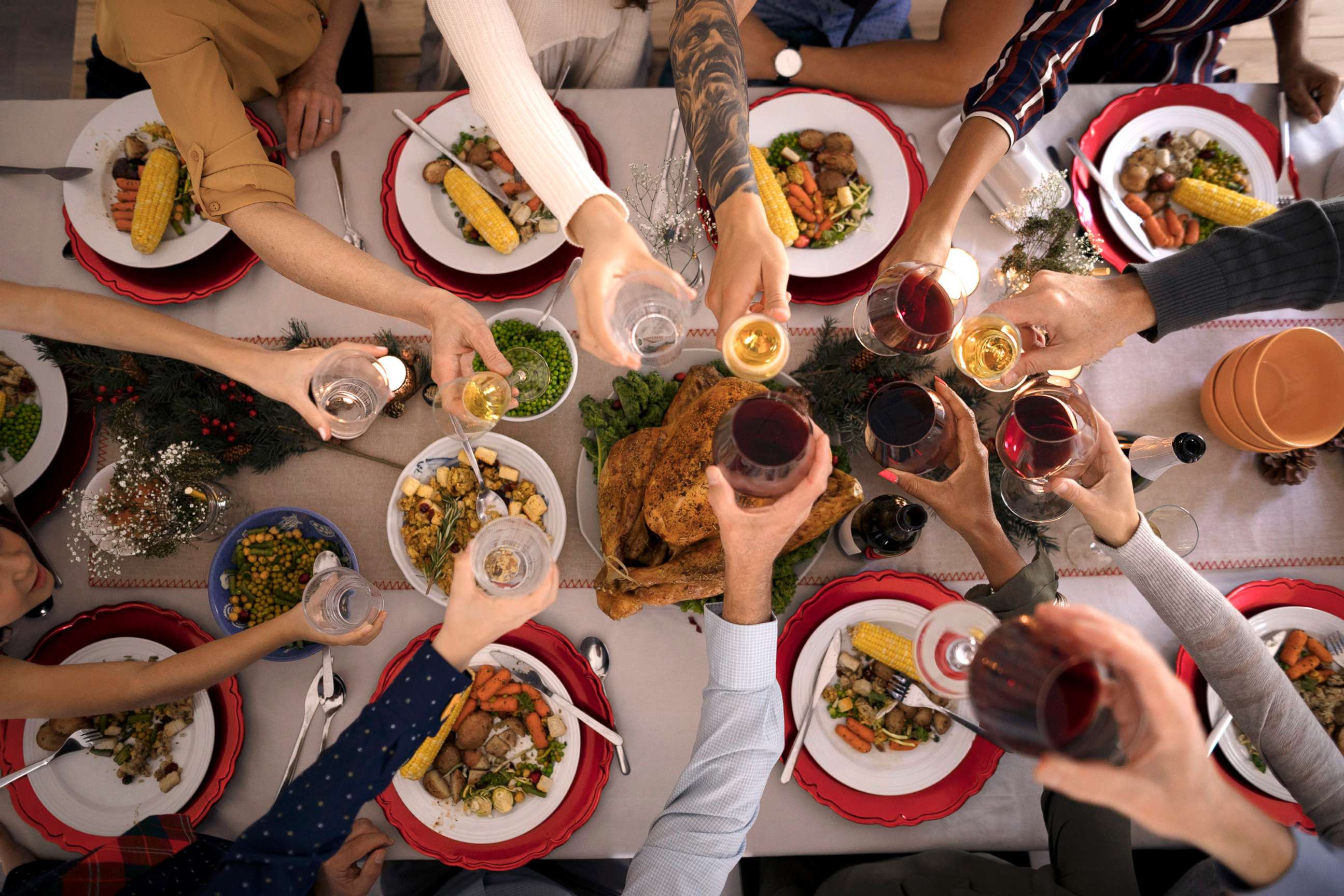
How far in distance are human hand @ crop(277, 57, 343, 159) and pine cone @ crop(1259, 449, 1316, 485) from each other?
3021mm

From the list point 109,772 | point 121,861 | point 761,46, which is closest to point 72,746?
point 109,772

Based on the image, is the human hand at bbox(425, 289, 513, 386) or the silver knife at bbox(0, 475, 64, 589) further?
the silver knife at bbox(0, 475, 64, 589)

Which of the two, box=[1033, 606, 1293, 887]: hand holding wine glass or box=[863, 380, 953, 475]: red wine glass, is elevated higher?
box=[863, 380, 953, 475]: red wine glass

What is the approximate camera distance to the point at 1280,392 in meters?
1.79

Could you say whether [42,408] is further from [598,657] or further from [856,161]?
[856,161]

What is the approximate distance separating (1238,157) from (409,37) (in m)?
3.77

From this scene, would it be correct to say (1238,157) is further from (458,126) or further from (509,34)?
(458,126)

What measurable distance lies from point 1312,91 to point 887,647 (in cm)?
231

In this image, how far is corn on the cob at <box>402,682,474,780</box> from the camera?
170 cm

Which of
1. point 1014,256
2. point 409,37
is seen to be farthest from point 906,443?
point 409,37

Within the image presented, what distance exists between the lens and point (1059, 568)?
1902 millimetres

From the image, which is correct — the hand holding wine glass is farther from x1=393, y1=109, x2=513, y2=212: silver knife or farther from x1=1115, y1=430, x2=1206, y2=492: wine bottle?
x1=393, y1=109, x2=513, y2=212: silver knife

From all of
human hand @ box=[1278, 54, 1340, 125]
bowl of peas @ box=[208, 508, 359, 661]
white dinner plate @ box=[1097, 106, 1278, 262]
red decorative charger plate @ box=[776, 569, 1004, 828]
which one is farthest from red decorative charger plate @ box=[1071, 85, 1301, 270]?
bowl of peas @ box=[208, 508, 359, 661]

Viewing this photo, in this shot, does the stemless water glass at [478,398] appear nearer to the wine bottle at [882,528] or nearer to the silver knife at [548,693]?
the silver knife at [548,693]
